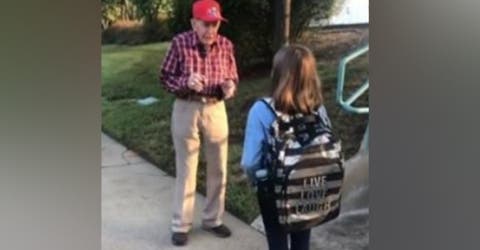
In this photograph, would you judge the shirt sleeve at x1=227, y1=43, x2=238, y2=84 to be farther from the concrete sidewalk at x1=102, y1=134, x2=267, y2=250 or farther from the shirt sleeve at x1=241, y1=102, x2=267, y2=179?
the concrete sidewalk at x1=102, y1=134, x2=267, y2=250

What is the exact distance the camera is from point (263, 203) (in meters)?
3.10

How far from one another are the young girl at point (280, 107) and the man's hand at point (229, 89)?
0.12 m

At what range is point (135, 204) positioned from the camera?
9.78 feet

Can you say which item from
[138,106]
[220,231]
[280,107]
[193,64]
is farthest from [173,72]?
[220,231]

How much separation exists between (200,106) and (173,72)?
0.64ft

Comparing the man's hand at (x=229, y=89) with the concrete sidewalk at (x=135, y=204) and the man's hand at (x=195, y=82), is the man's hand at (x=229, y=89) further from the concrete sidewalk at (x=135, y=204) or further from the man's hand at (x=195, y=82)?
the concrete sidewalk at (x=135, y=204)

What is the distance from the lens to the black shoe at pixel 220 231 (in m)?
3.05

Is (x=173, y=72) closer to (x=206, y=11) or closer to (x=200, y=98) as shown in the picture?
(x=200, y=98)

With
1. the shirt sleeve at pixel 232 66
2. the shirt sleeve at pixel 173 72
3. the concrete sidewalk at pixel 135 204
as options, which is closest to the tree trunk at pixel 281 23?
the shirt sleeve at pixel 232 66
